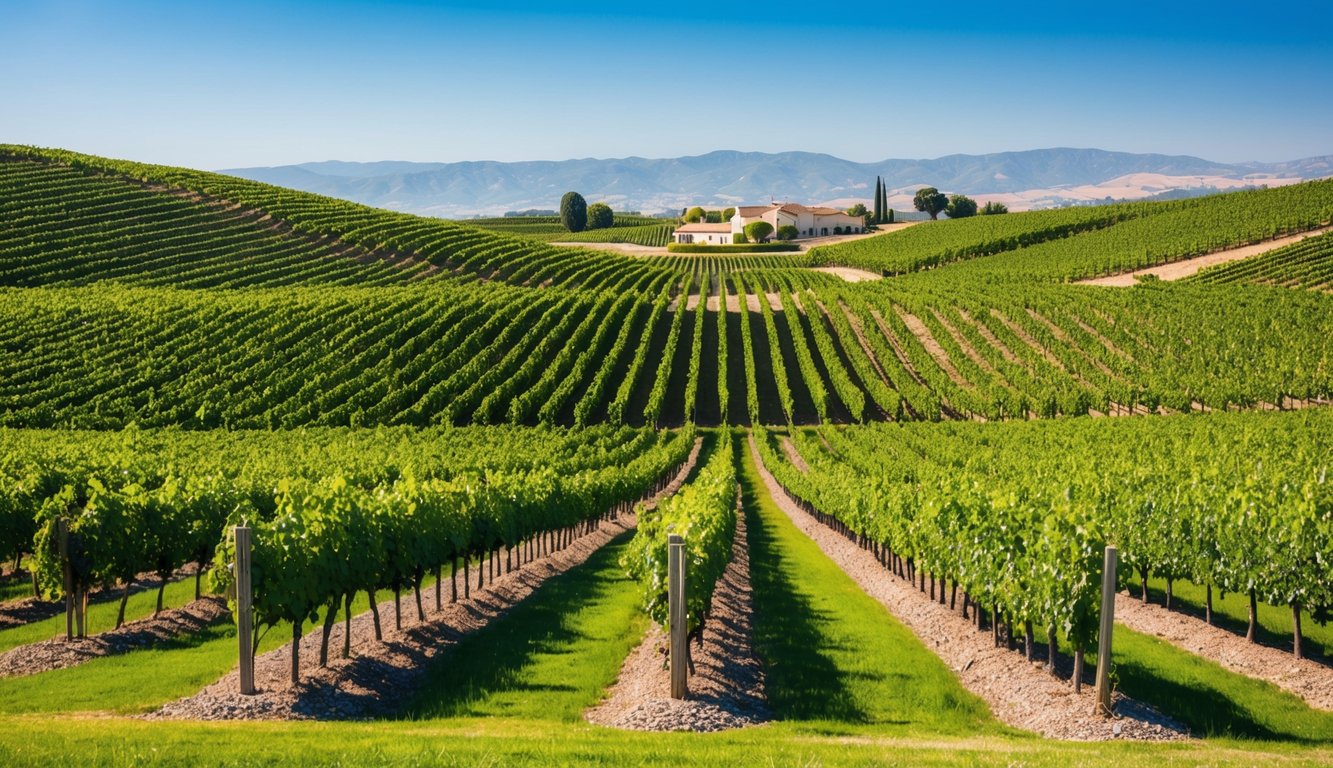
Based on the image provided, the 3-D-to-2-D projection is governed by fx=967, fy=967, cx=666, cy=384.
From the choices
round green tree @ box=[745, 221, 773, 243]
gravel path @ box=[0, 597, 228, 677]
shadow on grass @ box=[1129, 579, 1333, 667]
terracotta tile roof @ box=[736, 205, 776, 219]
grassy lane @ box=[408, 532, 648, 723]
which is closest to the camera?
grassy lane @ box=[408, 532, 648, 723]

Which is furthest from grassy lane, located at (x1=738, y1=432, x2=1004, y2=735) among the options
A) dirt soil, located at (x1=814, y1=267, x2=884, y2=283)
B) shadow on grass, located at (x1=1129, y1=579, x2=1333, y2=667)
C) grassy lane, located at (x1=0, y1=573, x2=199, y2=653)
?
dirt soil, located at (x1=814, y1=267, x2=884, y2=283)

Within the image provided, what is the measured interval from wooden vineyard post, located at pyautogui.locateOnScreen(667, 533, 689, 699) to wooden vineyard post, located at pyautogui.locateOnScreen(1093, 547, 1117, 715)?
5.55m

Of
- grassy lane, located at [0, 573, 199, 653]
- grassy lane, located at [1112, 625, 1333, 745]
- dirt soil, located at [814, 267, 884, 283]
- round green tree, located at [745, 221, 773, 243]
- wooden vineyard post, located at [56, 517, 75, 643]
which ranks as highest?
round green tree, located at [745, 221, 773, 243]

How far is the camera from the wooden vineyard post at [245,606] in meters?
12.9

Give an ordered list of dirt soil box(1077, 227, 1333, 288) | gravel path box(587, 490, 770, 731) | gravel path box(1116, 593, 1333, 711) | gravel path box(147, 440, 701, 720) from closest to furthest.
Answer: gravel path box(587, 490, 770, 731) < gravel path box(147, 440, 701, 720) < gravel path box(1116, 593, 1333, 711) < dirt soil box(1077, 227, 1333, 288)

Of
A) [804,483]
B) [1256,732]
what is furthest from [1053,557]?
[804,483]

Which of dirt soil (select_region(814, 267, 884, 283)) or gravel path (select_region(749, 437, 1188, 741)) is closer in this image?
gravel path (select_region(749, 437, 1188, 741))

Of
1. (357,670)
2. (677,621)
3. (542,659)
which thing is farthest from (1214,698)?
(357,670)

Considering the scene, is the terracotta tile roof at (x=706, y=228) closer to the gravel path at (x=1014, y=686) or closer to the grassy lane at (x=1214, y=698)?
the gravel path at (x=1014, y=686)

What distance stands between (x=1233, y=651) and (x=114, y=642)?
20.3 metres

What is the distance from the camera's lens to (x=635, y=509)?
105 feet

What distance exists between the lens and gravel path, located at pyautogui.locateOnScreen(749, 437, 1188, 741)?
12.6m

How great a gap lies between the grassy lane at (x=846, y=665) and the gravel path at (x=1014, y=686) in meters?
0.35

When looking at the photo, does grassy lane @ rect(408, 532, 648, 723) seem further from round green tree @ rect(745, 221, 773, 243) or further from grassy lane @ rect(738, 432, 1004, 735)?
round green tree @ rect(745, 221, 773, 243)
